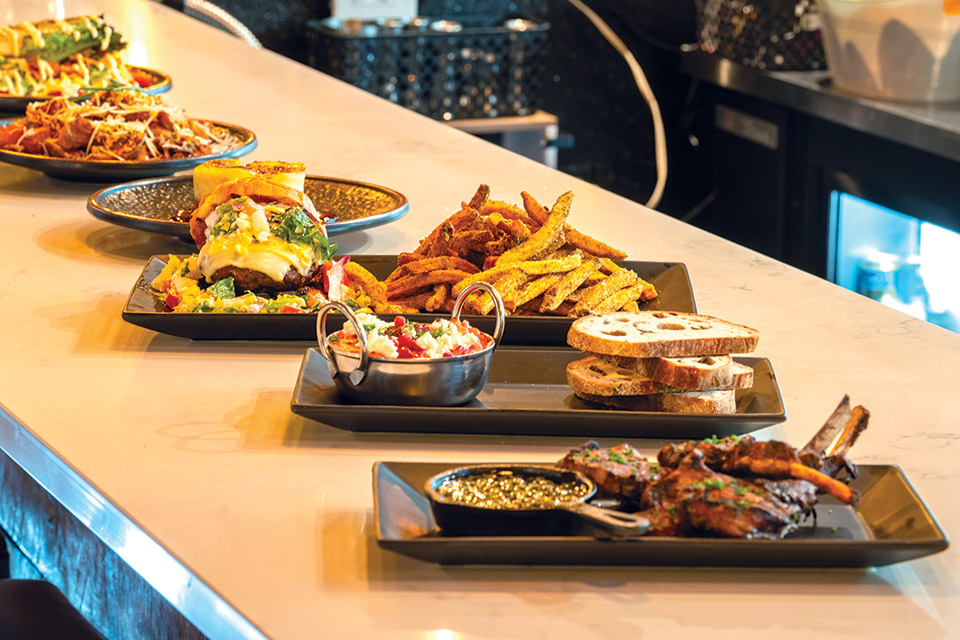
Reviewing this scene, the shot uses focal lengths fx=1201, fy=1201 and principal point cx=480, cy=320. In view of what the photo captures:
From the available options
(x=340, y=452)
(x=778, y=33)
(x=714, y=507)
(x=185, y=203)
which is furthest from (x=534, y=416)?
(x=778, y=33)

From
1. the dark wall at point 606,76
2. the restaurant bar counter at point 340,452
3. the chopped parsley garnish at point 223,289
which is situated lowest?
the dark wall at point 606,76

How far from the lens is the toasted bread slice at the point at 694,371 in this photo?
3.89 ft

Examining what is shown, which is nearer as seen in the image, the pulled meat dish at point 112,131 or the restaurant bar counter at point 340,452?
the restaurant bar counter at point 340,452

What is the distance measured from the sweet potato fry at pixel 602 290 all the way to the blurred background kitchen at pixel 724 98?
1744 mm

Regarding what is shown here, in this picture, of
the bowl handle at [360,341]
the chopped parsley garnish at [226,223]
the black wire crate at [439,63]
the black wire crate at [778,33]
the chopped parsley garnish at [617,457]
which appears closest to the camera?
the chopped parsley garnish at [617,457]

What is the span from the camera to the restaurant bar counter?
0.89m

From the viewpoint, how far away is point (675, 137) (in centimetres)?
545

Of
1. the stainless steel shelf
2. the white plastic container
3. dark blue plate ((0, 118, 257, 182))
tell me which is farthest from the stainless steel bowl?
the white plastic container

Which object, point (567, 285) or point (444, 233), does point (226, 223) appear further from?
point (567, 285)

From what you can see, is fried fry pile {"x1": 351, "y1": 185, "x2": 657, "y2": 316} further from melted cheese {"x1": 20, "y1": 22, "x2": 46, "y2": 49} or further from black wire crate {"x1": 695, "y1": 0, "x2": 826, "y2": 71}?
black wire crate {"x1": 695, "y1": 0, "x2": 826, "y2": 71}

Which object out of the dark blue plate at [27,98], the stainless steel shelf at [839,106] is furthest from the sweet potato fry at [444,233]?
the stainless steel shelf at [839,106]

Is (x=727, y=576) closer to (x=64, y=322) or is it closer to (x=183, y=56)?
(x=64, y=322)

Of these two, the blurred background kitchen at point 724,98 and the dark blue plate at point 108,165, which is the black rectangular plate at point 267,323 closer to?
the dark blue plate at point 108,165

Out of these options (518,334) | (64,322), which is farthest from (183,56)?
(518,334)
